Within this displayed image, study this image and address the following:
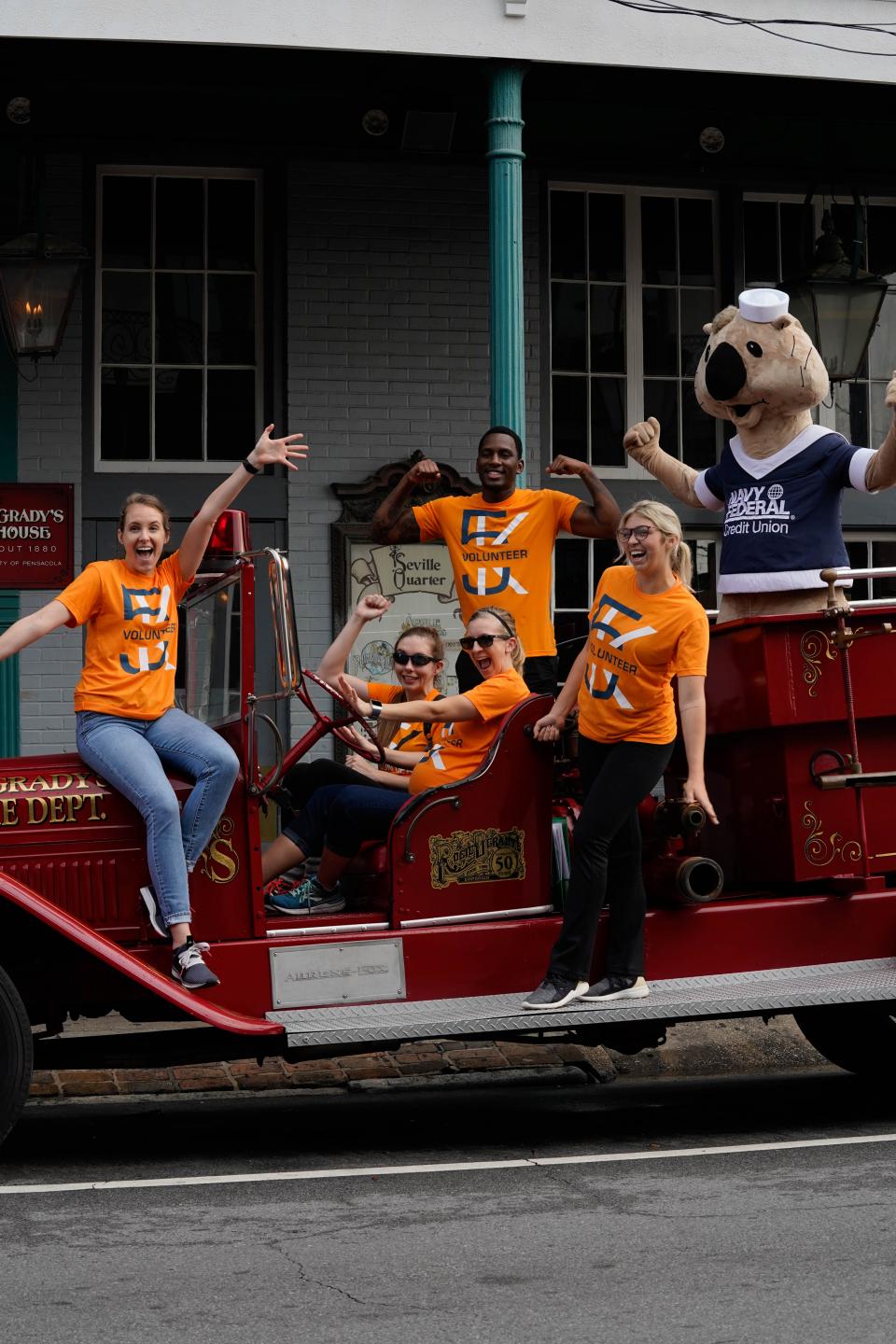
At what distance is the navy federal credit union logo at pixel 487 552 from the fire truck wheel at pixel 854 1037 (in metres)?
1.95

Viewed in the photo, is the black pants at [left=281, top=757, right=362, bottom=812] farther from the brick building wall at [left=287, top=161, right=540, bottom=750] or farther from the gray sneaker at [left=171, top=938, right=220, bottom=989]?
the brick building wall at [left=287, top=161, right=540, bottom=750]

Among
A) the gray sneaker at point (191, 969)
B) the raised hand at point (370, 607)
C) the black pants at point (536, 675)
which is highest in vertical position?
the raised hand at point (370, 607)

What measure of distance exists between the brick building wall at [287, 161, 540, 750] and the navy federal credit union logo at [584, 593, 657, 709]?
469 cm

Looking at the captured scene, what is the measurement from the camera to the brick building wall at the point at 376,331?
10.9 meters

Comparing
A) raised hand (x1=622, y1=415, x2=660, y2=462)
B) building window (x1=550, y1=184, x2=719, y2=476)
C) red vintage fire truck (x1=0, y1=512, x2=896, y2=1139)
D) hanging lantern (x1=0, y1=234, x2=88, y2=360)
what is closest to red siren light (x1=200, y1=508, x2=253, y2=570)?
red vintage fire truck (x1=0, y1=512, x2=896, y2=1139)

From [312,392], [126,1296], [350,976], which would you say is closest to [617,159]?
[312,392]

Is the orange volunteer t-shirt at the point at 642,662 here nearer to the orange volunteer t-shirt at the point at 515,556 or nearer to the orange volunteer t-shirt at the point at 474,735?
the orange volunteer t-shirt at the point at 474,735

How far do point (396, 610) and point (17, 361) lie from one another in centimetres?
255

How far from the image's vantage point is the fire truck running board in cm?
577

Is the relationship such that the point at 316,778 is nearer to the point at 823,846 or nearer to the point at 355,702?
the point at 355,702

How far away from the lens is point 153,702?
5.96m

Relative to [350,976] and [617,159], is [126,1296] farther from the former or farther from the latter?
[617,159]

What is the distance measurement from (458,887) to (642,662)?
0.96 metres

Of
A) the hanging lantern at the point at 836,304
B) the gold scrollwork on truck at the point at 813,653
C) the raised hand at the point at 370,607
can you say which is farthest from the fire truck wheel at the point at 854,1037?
the hanging lantern at the point at 836,304
